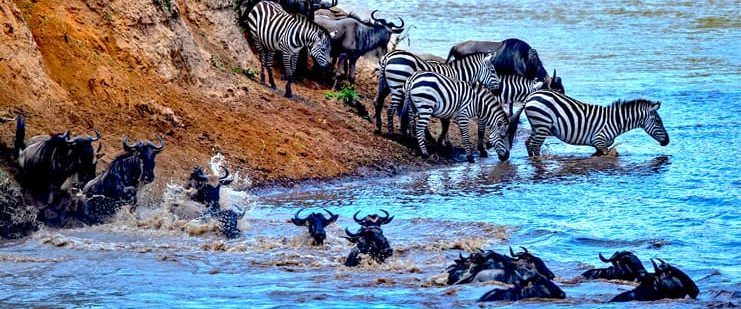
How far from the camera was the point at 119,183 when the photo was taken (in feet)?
43.0

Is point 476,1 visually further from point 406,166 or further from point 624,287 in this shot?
point 624,287

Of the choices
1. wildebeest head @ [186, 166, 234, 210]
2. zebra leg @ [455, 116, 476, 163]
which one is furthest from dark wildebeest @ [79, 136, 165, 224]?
zebra leg @ [455, 116, 476, 163]

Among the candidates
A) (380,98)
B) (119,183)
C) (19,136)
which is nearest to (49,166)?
(19,136)

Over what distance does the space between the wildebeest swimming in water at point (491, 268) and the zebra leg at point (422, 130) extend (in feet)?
25.0

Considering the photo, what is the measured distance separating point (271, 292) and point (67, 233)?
3.02 meters

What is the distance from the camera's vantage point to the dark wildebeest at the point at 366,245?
1140cm

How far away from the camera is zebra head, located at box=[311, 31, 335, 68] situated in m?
20.1

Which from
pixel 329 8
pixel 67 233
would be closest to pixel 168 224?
pixel 67 233

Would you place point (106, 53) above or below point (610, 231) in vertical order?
above

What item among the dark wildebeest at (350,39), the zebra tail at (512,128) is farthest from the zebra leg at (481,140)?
the dark wildebeest at (350,39)

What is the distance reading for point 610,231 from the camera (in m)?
14.0

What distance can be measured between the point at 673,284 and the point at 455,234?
369cm

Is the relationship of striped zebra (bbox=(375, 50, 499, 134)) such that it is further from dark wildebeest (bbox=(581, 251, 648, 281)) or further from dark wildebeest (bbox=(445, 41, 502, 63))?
dark wildebeest (bbox=(581, 251, 648, 281))

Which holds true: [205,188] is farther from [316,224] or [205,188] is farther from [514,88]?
[514,88]
